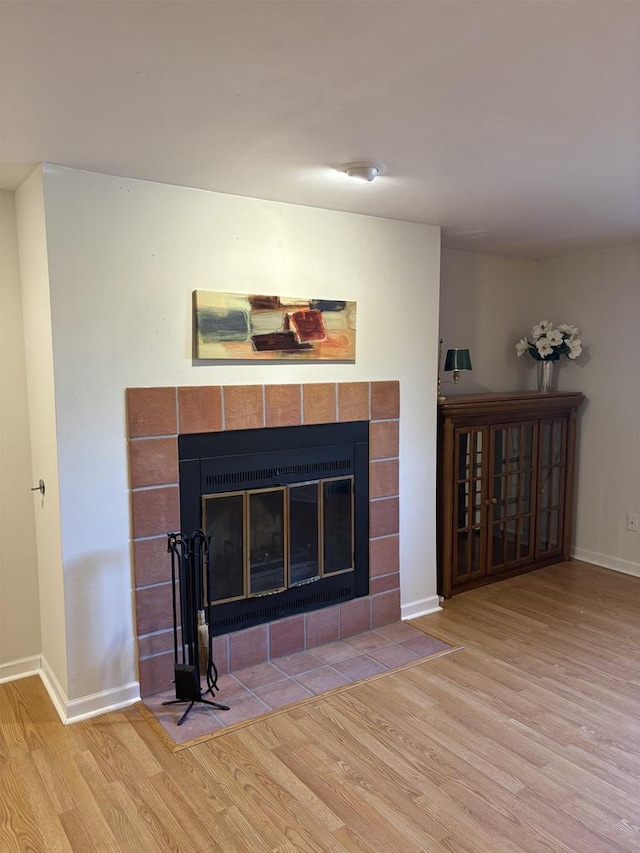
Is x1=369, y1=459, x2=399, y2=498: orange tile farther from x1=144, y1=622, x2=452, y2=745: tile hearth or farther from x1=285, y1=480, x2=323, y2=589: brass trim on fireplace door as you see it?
x1=144, y1=622, x2=452, y2=745: tile hearth

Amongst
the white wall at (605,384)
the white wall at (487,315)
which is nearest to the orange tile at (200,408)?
the white wall at (487,315)

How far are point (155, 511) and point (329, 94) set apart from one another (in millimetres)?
1744

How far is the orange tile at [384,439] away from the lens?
10.7 feet

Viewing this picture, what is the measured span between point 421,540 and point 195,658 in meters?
1.50

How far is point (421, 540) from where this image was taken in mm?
3520

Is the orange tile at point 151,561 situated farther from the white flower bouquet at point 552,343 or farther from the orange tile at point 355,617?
the white flower bouquet at point 552,343

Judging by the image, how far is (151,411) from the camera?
2.56m

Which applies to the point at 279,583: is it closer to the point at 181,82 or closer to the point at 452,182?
the point at 452,182

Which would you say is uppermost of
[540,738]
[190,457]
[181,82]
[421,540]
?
[181,82]

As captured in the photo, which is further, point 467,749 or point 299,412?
point 299,412

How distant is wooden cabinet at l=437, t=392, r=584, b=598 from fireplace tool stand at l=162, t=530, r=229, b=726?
5.19 ft

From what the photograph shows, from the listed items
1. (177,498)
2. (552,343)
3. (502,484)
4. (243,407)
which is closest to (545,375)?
(552,343)

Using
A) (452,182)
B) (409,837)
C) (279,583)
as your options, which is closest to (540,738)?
Answer: (409,837)

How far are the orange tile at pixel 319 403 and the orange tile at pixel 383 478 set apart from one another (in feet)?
1.31
